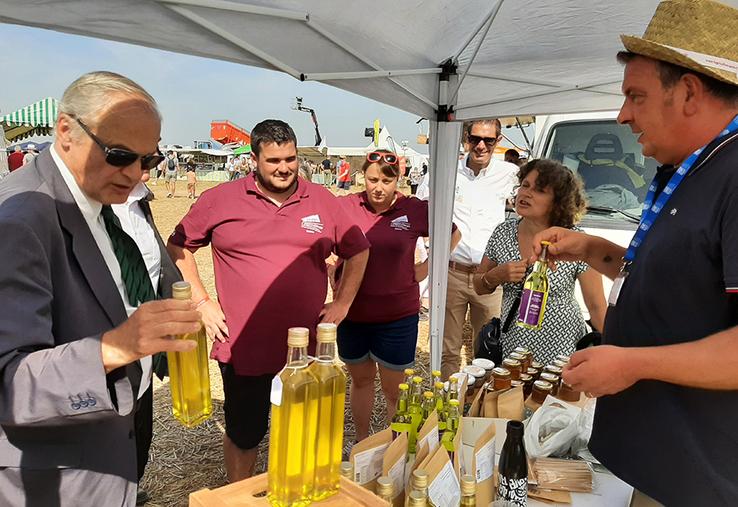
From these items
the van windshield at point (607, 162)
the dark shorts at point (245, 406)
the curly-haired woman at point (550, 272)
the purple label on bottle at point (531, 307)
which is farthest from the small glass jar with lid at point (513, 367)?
the van windshield at point (607, 162)

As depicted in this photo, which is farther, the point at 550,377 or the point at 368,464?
the point at 550,377

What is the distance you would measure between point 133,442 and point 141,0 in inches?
62.1

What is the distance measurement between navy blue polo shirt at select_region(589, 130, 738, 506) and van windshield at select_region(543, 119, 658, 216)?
10.2ft

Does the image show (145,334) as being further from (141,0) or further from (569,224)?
Answer: (569,224)

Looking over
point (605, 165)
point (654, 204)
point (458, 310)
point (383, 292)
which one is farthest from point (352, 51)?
point (605, 165)

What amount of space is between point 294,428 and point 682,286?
1007mm

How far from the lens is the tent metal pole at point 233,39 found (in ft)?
6.42

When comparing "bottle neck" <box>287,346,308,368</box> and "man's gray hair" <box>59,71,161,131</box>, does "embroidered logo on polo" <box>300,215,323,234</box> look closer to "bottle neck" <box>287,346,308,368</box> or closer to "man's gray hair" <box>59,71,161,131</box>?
"man's gray hair" <box>59,71,161,131</box>

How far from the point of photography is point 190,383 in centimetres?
142

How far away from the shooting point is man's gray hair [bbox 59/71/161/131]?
4.35ft

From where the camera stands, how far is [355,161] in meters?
46.1

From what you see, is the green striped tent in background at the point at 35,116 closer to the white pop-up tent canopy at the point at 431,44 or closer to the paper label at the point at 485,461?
the white pop-up tent canopy at the point at 431,44

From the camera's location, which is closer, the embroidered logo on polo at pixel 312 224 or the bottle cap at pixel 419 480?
the bottle cap at pixel 419 480

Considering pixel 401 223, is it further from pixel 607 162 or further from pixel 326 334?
pixel 326 334
